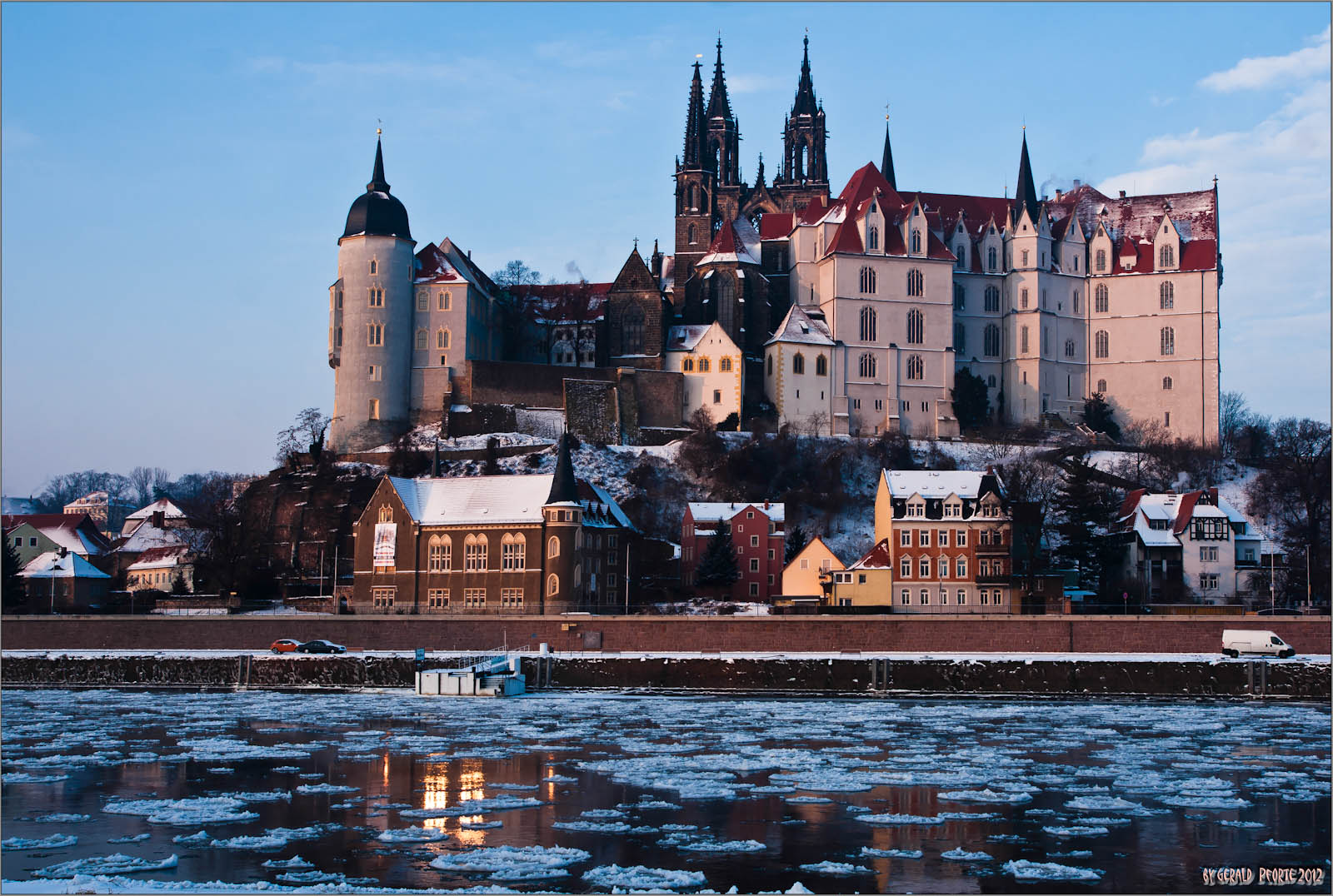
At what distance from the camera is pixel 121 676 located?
52.8 metres

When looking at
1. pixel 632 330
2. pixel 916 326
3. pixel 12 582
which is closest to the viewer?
pixel 12 582

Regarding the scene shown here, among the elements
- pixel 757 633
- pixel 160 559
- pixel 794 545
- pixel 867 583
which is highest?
pixel 794 545

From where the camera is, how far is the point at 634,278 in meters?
91.4

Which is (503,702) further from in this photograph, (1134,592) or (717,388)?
(717,388)

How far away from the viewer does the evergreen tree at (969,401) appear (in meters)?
92.9

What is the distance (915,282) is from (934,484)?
104 feet

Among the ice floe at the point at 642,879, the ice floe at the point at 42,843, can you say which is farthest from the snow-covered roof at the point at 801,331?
the ice floe at the point at 642,879

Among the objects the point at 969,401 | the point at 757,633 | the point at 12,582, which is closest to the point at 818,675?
the point at 757,633

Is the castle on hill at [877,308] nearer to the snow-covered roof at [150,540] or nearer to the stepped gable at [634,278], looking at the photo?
the stepped gable at [634,278]

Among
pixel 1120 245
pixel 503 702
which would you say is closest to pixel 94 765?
pixel 503 702

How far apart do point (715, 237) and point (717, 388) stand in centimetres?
1529

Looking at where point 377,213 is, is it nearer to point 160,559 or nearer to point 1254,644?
point 160,559

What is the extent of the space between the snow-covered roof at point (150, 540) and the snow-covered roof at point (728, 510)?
36489 mm

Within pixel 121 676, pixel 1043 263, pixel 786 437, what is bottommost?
pixel 121 676
